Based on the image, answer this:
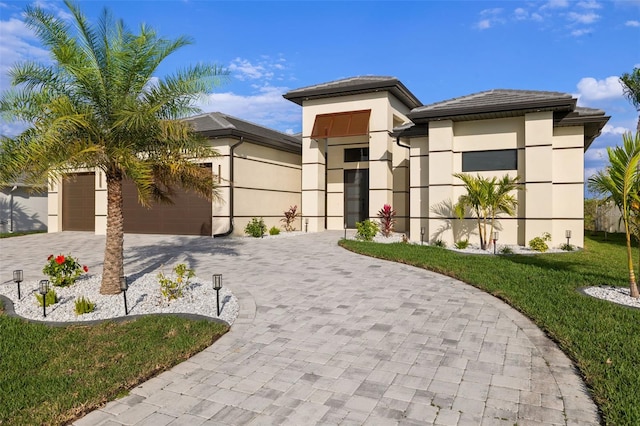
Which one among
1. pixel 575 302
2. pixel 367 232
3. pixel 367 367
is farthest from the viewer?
pixel 367 232

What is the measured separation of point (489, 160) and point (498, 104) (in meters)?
2.16

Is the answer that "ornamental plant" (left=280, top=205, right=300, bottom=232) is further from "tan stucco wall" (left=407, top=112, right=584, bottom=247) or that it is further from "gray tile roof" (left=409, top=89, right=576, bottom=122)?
"gray tile roof" (left=409, top=89, right=576, bottom=122)

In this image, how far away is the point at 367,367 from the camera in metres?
4.66

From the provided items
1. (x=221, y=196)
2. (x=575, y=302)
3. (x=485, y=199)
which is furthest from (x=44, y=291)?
(x=485, y=199)

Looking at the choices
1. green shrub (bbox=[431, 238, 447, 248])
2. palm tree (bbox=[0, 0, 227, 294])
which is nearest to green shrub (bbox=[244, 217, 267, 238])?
green shrub (bbox=[431, 238, 447, 248])

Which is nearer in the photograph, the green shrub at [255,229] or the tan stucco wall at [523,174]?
the tan stucco wall at [523,174]

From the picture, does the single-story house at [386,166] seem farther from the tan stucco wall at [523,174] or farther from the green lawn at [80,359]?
the green lawn at [80,359]

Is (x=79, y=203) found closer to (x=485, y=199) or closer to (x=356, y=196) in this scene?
(x=356, y=196)

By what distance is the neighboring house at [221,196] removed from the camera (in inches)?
686

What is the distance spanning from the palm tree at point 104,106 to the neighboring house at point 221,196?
7.87 m

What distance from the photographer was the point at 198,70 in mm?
7848

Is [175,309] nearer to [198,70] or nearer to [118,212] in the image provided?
[118,212]

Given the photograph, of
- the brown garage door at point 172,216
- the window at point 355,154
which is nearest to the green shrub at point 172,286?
the brown garage door at point 172,216

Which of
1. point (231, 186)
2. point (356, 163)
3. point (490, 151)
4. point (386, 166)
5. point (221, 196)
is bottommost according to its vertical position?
point (221, 196)
